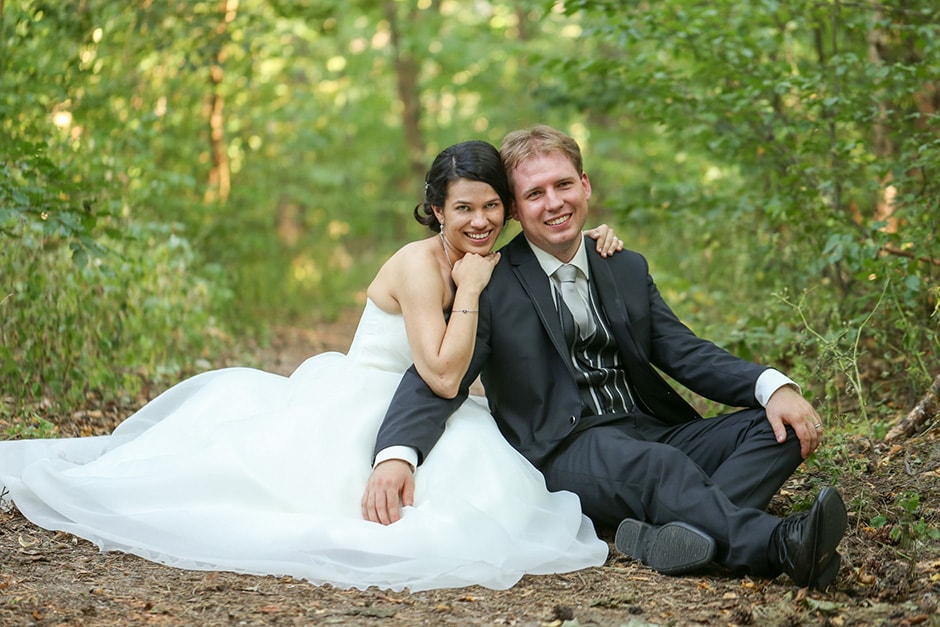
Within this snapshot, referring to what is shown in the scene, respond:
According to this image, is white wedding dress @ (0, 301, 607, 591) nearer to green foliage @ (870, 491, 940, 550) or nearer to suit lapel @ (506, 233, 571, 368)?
suit lapel @ (506, 233, 571, 368)

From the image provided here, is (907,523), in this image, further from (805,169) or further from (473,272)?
(805,169)

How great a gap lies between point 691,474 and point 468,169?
140 centimetres

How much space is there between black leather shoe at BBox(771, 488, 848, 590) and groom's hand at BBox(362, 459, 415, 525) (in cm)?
126

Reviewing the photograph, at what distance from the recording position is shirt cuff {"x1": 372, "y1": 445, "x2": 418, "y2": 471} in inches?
134

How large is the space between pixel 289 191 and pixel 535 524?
10965 mm

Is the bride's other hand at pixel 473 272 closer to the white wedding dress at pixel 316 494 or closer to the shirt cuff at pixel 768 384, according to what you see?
A: the white wedding dress at pixel 316 494

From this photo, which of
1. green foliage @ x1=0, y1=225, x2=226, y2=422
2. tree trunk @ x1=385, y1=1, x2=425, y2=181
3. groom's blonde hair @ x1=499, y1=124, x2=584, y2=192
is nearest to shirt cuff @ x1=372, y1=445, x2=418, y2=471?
groom's blonde hair @ x1=499, y1=124, x2=584, y2=192

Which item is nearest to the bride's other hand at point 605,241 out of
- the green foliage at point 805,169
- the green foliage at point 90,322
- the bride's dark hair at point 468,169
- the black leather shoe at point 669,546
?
the bride's dark hair at point 468,169

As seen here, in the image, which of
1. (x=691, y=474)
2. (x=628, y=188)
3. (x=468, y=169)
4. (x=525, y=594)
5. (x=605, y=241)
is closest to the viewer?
(x=525, y=594)

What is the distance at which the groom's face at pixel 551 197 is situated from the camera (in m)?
3.73

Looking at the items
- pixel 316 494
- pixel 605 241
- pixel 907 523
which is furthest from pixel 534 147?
pixel 907 523

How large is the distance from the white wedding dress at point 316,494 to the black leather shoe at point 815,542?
658 millimetres

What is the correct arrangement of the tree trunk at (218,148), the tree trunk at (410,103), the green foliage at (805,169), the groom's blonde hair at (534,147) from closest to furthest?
the groom's blonde hair at (534,147) < the green foliage at (805,169) < the tree trunk at (218,148) < the tree trunk at (410,103)

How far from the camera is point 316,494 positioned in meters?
3.42
